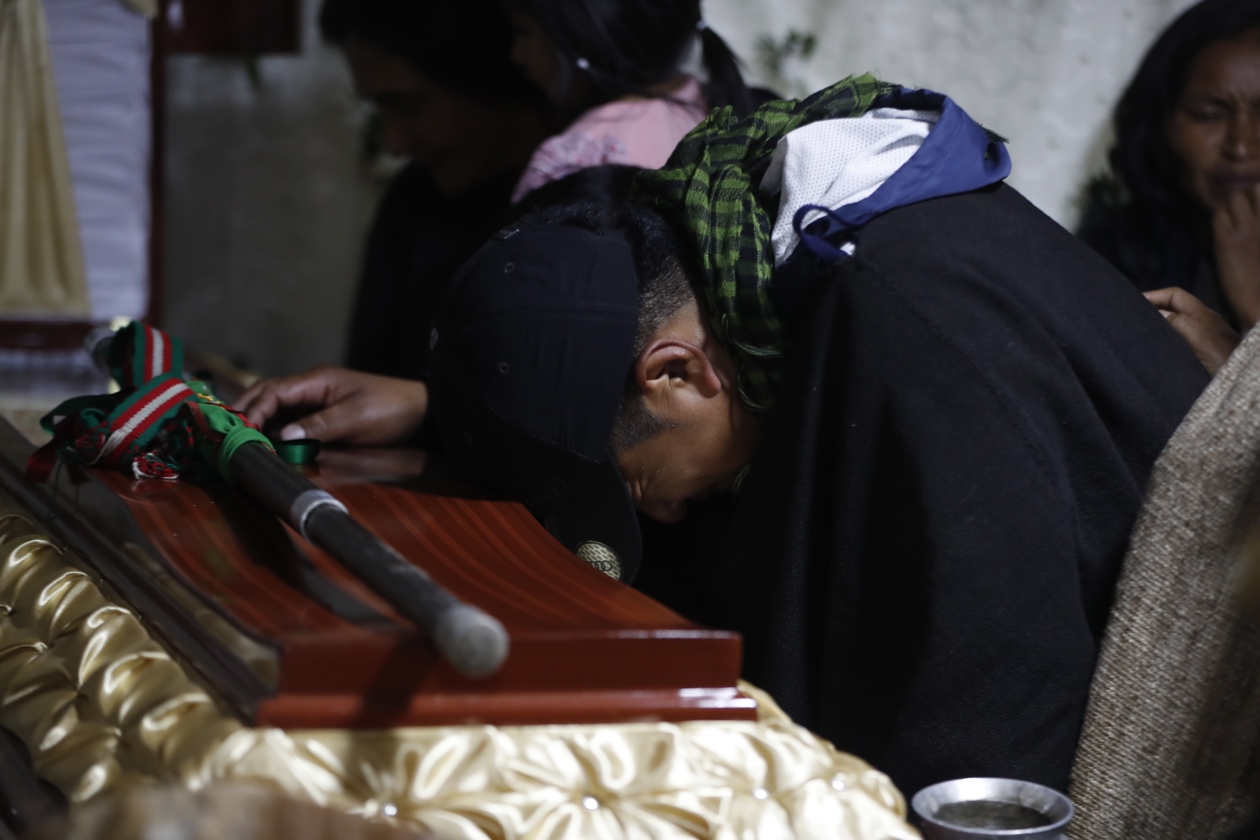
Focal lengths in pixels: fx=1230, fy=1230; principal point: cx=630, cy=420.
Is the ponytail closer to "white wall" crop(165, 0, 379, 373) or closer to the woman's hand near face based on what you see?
the woman's hand near face

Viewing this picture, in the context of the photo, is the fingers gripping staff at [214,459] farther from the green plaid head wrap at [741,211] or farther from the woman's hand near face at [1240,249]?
the woman's hand near face at [1240,249]

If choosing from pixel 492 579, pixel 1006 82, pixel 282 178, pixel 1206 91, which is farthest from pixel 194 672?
pixel 282 178

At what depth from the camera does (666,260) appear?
3.50 ft

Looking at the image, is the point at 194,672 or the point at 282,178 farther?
the point at 282,178

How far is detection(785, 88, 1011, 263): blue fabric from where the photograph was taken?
989mm

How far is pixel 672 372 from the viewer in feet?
3.51

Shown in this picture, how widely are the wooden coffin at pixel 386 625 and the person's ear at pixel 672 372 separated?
172 mm

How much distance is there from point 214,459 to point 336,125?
2119 millimetres

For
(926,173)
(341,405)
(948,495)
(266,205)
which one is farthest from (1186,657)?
(266,205)

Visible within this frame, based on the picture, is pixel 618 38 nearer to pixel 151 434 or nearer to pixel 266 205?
pixel 151 434

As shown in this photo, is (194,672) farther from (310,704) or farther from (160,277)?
(160,277)

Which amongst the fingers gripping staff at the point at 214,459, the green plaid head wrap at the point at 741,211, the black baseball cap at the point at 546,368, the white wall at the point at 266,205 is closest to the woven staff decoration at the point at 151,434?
the fingers gripping staff at the point at 214,459

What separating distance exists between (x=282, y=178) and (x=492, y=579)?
7.88 feet

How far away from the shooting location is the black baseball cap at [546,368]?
1.00 metres
